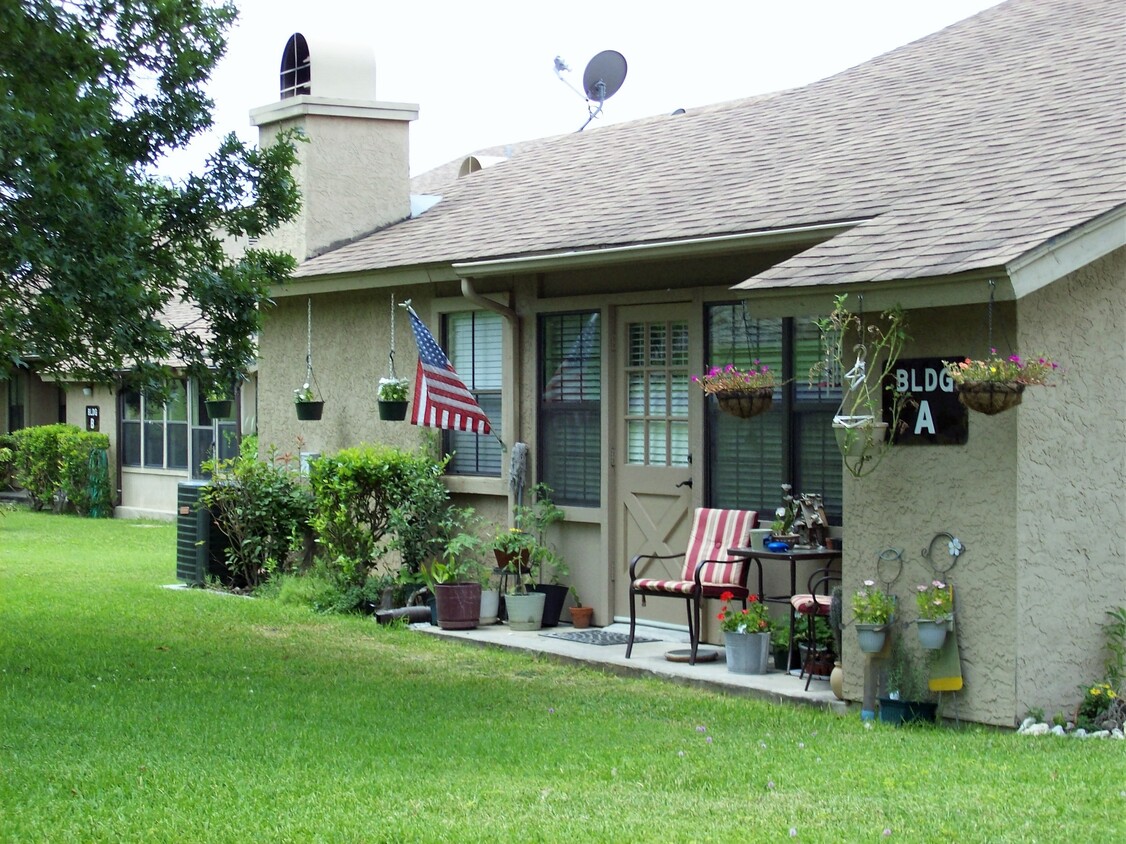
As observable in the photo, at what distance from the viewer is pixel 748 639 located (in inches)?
370

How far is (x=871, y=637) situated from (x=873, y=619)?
103mm

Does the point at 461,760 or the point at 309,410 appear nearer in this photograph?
the point at 461,760

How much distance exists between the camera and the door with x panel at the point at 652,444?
1099 centimetres

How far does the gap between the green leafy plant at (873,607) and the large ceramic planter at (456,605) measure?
4.27 meters

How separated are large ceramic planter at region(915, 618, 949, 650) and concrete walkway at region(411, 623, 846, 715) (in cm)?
78

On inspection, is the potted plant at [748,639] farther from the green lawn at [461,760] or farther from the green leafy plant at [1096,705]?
the green leafy plant at [1096,705]

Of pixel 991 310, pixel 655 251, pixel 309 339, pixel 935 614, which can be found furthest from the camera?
pixel 309 339

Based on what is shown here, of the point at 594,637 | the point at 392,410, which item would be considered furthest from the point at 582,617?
the point at 392,410

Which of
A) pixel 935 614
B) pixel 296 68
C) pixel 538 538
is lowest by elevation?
pixel 935 614

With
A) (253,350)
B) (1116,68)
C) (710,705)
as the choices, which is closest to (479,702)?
(710,705)

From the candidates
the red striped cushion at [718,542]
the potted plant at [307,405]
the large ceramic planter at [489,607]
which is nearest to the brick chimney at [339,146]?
the potted plant at [307,405]

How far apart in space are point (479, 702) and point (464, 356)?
4647 mm

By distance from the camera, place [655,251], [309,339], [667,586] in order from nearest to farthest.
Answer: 1. [667,586]
2. [655,251]
3. [309,339]

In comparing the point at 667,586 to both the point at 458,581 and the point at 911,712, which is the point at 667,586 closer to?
the point at 911,712
